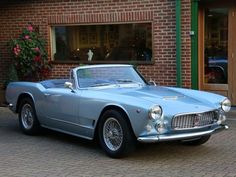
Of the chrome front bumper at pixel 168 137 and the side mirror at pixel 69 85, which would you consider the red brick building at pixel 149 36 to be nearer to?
the side mirror at pixel 69 85

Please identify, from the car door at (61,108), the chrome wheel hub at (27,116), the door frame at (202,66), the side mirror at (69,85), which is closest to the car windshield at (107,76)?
the side mirror at (69,85)

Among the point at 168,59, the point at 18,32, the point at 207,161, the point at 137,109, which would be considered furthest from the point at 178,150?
the point at 18,32

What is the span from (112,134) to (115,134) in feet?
0.20

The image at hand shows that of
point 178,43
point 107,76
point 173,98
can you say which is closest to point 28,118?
point 107,76

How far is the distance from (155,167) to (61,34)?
739 cm

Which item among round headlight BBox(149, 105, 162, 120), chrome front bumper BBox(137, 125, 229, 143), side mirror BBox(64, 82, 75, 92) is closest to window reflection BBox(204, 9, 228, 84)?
side mirror BBox(64, 82, 75, 92)

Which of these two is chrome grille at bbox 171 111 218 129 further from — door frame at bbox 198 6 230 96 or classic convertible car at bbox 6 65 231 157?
door frame at bbox 198 6 230 96

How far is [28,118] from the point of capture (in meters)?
8.95

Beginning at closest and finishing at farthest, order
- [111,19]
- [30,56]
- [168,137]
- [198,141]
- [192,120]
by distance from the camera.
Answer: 1. [168,137]
2. [192,120]
3. [198,141]
4. [111,19]
5. [30,56]

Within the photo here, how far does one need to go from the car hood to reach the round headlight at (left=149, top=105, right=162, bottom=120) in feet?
0.34

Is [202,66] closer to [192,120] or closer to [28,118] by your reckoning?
[28,118]

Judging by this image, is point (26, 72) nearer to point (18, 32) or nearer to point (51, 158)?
point (18, 32)

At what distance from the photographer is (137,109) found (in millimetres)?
6500

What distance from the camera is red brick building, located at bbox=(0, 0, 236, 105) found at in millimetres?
10977
